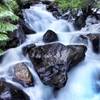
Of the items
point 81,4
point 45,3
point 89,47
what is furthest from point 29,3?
point 89,47

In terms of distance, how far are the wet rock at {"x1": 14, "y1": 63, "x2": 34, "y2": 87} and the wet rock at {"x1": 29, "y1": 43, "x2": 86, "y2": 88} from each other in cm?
29

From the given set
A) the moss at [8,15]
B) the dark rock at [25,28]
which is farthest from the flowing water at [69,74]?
the moss at [8,15]

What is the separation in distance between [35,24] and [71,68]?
14.1 ft

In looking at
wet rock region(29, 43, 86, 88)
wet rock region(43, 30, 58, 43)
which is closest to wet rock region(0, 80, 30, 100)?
wet rock region(29, 43, 86, 88)

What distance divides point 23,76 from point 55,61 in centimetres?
94

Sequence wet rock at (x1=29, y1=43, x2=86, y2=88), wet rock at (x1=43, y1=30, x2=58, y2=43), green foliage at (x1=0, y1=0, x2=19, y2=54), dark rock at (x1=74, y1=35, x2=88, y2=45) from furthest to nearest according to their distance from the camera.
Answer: dark rock at (x1=74, y1=35, x2=88, y2=45)
wet rock at (x1=43, y1=30, x2=58, y2=43)
wet rock at (x1=29, y1=43, x2=86, y2=88)
green foliage at (x1=0, y1=0, x2=19, y2=54)

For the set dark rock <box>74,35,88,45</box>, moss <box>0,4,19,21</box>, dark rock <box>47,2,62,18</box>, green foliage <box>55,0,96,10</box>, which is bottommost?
dark rock <box>74,35,88,45</box>

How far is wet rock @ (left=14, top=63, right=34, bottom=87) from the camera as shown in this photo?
8.08m

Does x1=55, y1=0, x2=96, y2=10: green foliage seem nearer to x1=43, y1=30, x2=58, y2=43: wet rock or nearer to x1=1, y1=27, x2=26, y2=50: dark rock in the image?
x1=43, y1=30, x2=58, y2=43: wet rock

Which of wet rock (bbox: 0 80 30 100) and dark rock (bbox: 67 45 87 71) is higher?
dark rock (bbox: 67 45 87 71)

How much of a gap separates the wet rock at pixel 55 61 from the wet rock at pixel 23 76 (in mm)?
287

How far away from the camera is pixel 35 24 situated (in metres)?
12.7

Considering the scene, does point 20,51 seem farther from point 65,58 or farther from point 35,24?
point 35,24

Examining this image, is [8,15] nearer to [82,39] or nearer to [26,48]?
[26,48]
